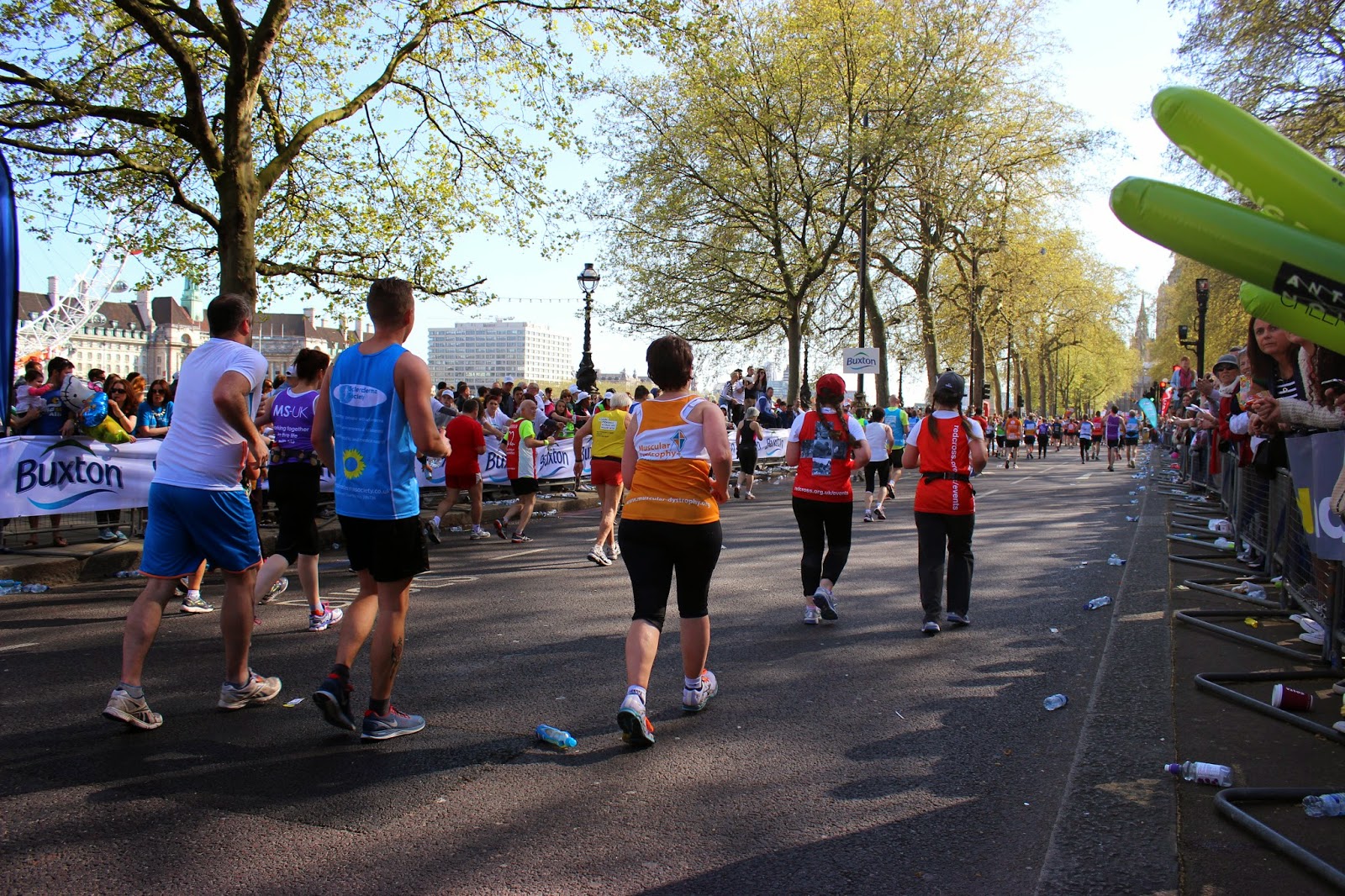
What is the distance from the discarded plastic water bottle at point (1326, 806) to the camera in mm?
3527

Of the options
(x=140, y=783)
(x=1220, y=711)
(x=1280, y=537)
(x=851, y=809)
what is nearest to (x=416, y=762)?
(x=140, y=783)

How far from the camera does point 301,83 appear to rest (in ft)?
58.3

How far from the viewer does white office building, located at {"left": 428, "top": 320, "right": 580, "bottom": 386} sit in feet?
376

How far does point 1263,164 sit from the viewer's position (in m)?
2.82

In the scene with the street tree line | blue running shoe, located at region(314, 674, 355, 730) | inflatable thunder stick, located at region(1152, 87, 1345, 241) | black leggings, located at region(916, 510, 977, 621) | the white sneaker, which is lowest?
the white sneaker

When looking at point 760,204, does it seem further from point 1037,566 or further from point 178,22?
point 1037,566

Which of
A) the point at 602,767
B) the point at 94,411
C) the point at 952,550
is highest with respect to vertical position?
the point at 94,411

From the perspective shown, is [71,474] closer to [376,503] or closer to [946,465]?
[376,503]

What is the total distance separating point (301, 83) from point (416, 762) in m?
16.5

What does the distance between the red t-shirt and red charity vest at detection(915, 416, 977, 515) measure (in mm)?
6229

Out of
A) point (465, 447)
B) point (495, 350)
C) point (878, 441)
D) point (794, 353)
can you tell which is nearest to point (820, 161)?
point (794, 353)

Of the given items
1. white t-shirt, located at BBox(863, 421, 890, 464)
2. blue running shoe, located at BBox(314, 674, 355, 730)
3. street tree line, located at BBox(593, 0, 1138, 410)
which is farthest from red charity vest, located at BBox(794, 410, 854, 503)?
street tree line, located at BBox(593, 0, 1138, 410)

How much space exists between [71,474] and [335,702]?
779 cm

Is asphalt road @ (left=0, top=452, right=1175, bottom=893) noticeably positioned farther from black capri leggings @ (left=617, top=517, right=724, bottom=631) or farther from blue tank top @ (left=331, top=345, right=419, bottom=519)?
blue tank top @ (left=331, top=345, right=419, bottom=519)
